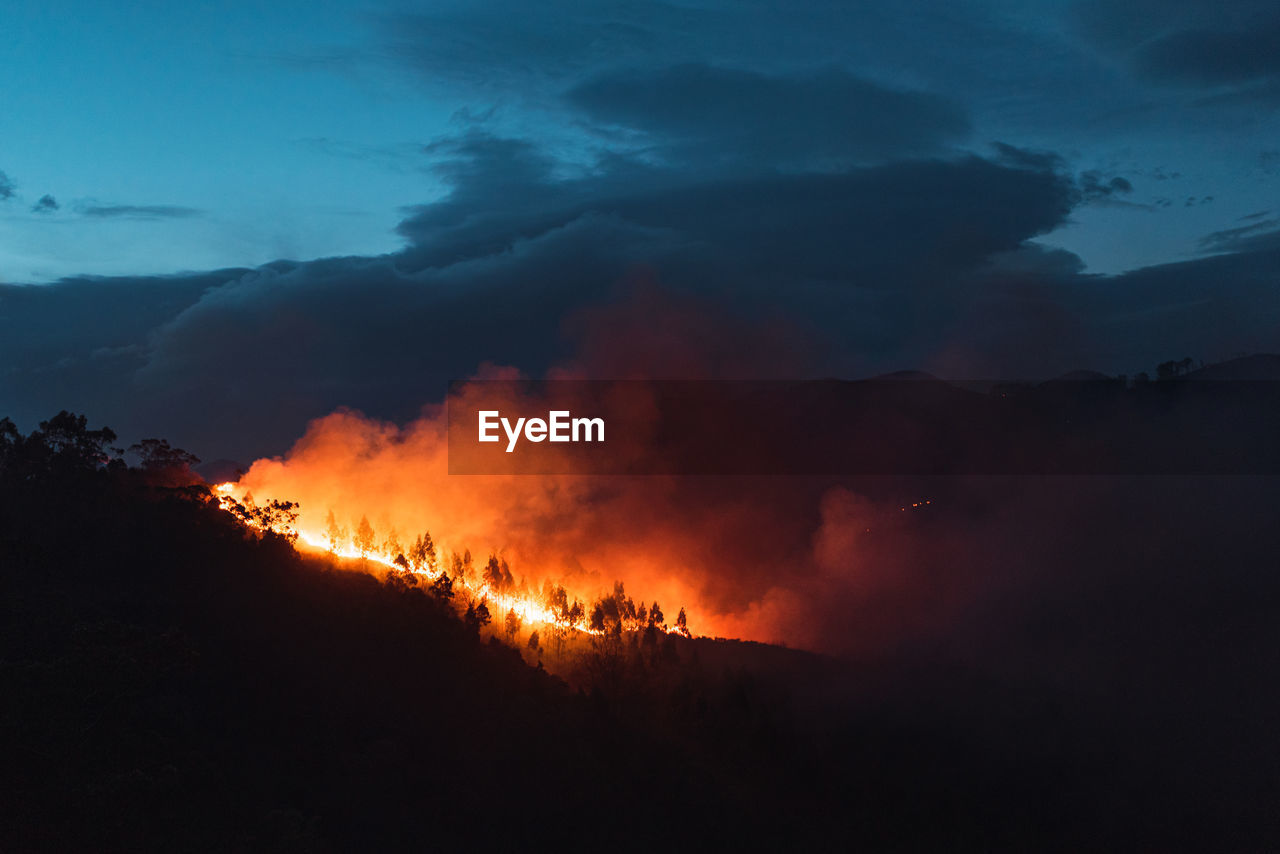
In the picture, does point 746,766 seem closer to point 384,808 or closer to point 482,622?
point 482,622

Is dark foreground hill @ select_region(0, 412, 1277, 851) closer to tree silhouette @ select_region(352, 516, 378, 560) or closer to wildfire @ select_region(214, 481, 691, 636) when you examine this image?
wildfire @ select_region(214, 481, 691, 636)

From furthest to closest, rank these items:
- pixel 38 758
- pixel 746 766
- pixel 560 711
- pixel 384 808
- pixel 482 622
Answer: pixel 482 622 → pixel 746 766 → pixel 560 711 → pixel 384 808 → pixel 38 758

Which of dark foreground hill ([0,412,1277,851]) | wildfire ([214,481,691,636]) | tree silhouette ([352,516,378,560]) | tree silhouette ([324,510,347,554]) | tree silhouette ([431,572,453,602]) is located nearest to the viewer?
dark foreground hill ([0,412,1277,851])

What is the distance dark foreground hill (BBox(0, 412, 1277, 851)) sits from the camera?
5394cm

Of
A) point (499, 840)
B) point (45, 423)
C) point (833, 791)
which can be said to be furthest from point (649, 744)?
point (45, 423)

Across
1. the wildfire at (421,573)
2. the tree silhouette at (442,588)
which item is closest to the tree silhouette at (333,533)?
the wildfire at (421,573)

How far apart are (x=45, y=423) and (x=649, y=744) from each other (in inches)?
3599

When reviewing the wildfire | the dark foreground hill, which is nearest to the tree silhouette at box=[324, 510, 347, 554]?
the wildfire

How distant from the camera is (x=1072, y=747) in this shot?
16475 centimetres

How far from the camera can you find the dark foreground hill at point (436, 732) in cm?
5394

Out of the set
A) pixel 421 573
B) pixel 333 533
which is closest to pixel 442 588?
pixel 421 573

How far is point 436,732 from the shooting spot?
110 metres

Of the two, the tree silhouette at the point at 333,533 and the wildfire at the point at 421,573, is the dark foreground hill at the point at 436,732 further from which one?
the tree silhouette at the point at 333,533

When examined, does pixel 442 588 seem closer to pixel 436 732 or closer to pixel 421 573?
pixel 421 573
